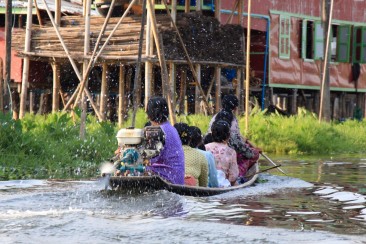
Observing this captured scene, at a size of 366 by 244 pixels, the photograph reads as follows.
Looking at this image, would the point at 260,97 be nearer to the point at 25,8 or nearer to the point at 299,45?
the point at 299,45

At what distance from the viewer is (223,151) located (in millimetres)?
12883

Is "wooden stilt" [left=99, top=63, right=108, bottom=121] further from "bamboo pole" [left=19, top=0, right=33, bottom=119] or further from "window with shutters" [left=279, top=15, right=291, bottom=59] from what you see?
"window with shutters" [left=279, top=15, right=291, bottom=59]

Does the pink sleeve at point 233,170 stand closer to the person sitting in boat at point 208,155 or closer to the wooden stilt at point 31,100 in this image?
the person sitting in boat at point 208,155

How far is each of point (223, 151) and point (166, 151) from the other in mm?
1718

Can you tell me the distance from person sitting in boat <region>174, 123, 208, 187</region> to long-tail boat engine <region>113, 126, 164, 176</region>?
3.33 ft

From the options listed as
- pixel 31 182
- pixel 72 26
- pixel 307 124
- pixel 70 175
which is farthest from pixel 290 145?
pixel 31 182

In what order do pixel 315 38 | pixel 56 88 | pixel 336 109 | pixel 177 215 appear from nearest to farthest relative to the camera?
pixel 177 215 → pixel 56 88 → pixel 315 38 → pixel 336 109

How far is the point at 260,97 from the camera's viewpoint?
29375 mm

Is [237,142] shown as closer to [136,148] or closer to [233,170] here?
[233,170]

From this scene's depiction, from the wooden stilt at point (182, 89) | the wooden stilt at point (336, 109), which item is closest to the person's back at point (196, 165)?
the wooden stilt at point (182, 89)

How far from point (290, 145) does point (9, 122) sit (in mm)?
7970

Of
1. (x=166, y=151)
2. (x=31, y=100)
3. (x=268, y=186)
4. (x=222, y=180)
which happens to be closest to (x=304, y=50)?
(x=31, y=100)

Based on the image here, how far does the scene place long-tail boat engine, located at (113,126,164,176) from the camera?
10.7 meters

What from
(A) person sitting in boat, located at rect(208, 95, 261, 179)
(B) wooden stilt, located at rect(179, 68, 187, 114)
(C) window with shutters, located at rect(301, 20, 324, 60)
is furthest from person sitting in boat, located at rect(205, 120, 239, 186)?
(C) window with shutters, located at rect(301, 20, 324, 60)
